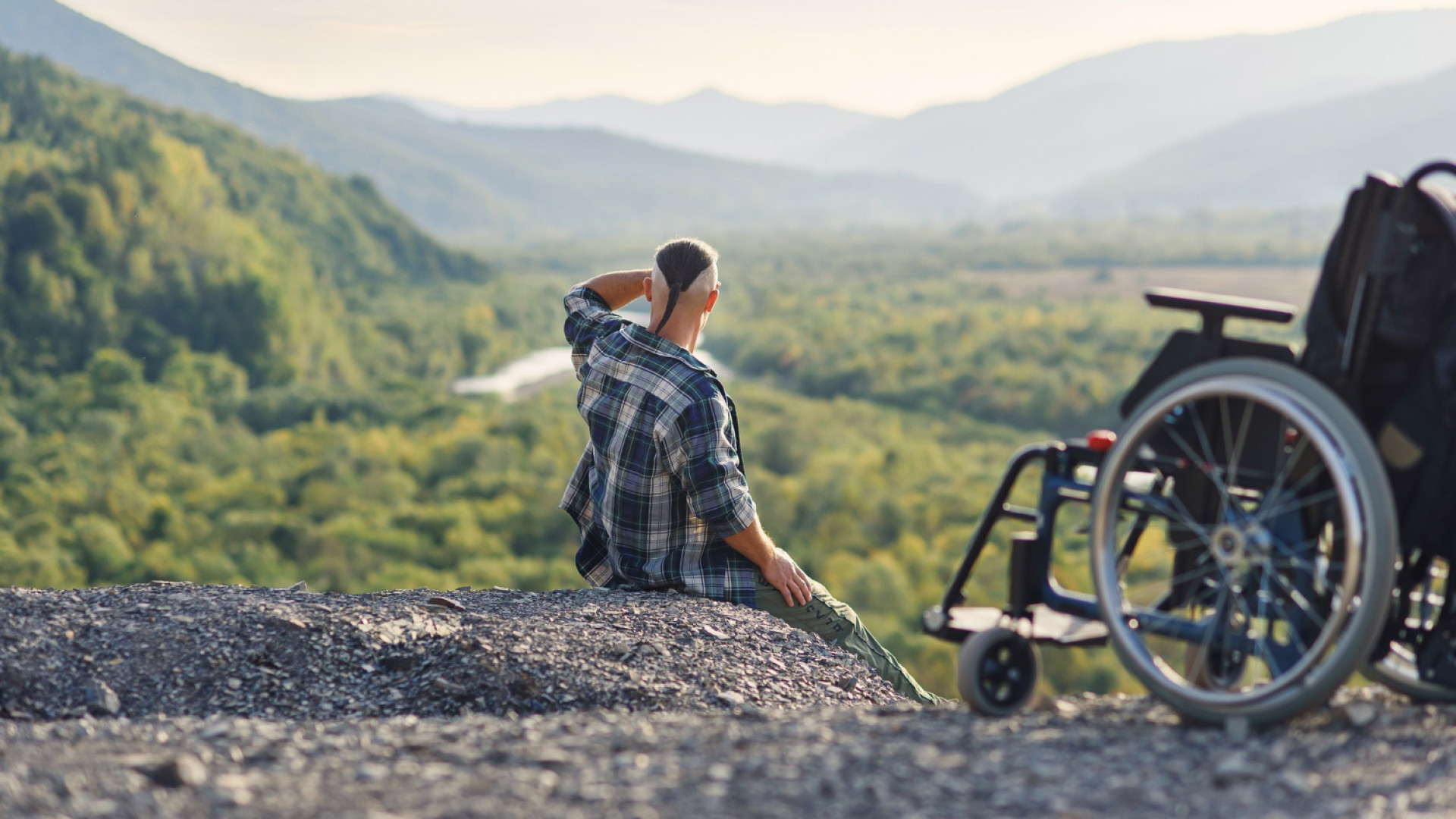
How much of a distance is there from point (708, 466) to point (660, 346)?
0.54 m

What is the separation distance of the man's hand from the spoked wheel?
214cm

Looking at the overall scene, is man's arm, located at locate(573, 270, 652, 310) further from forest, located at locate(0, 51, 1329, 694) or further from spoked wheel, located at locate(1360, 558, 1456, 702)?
forest, located at locate(0, 51, 1329, 694)

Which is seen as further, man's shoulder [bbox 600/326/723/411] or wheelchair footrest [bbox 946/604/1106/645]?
man's shoulder [bbox 600/326/723/411]

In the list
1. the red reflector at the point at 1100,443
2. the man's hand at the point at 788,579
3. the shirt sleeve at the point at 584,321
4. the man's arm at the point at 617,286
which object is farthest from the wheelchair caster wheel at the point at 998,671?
the man's arm at the point at 617,286

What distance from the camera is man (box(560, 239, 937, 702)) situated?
16.3 ft

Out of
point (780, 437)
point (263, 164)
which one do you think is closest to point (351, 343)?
point (263, 164)

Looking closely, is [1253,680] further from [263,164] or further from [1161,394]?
[263,164]

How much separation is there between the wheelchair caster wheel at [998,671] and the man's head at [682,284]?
73.9 inches

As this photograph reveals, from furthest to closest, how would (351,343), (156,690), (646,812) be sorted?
(351,343) < (156,690) < (646,812)

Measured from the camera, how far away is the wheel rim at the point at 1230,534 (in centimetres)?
332

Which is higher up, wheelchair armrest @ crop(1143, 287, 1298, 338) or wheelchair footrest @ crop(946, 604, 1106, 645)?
wheelchair armrest @ crop(1143, 287, 1298, 338)

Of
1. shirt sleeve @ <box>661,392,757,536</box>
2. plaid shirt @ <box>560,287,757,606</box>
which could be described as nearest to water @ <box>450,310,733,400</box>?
plaid shirt @ <box>560,287,757,606</box>

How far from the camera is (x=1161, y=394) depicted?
3479mm

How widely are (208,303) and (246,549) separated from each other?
36.9 metres
